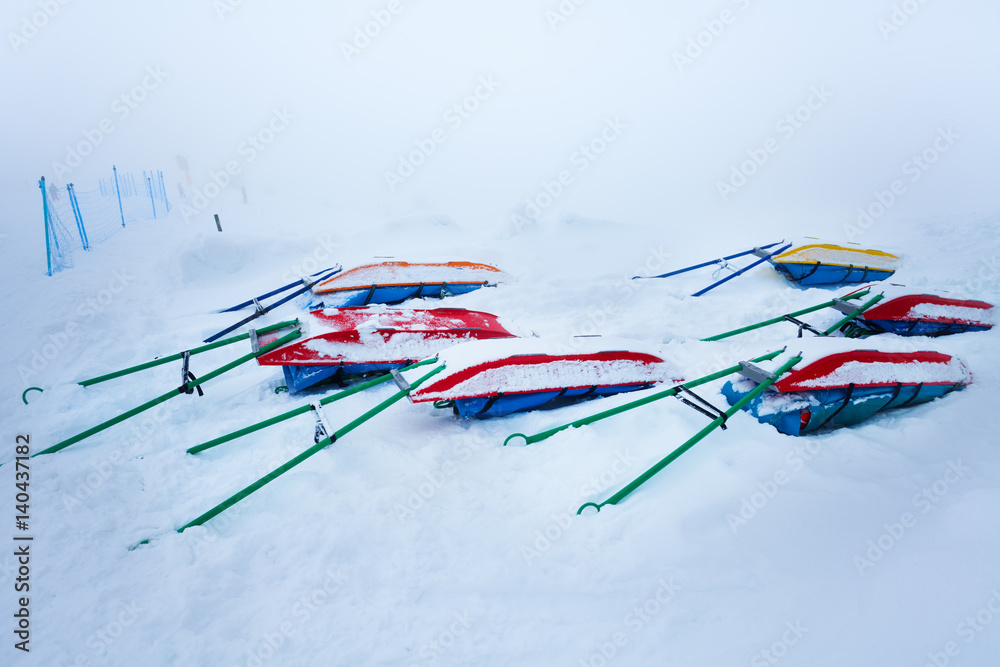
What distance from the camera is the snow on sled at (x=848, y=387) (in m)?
3.89

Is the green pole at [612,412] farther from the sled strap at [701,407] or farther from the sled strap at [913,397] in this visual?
the sled strap at [913,397]

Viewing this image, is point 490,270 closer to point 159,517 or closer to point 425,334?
point 425,334

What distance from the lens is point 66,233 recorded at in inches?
395

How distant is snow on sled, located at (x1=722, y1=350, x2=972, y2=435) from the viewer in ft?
12.8

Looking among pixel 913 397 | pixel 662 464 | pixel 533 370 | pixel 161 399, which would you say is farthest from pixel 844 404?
pixel 161 399

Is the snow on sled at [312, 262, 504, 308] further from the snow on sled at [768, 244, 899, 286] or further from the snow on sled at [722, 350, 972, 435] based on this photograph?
the snow on sled at [768, 244, 899, 286]

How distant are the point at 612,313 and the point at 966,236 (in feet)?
29.3

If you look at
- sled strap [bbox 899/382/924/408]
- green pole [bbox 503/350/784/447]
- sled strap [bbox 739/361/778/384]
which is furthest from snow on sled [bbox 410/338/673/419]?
sled strap [bbox 899/382/924/408]

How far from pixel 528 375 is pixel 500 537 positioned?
5.67 ft

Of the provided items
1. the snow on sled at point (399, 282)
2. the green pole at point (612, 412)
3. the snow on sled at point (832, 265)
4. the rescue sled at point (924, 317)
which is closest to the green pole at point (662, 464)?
the green pole at point (612, 412)

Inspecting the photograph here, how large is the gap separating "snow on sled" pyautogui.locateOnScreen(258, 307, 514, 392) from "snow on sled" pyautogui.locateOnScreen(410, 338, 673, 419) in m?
0.85

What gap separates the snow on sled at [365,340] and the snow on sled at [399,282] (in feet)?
6.18

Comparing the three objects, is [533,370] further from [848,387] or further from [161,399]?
[161,399]

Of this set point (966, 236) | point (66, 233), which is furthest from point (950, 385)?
point (66, 233)
